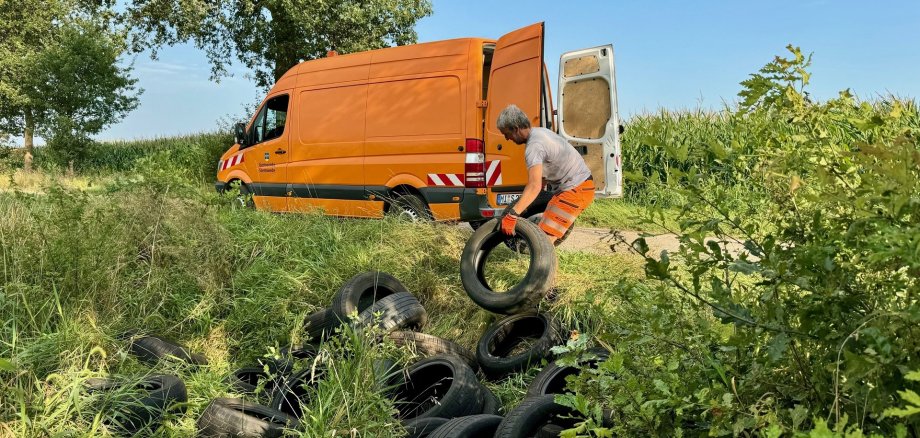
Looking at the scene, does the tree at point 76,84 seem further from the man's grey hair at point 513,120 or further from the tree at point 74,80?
the man's grey hair at point 513,120

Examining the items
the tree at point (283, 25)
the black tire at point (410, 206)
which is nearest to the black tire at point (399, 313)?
the black tire at point (410, 206)

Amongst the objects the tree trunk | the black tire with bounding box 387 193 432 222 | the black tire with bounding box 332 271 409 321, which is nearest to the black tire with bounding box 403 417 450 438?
the black tire with bounding box 332 271 409 321

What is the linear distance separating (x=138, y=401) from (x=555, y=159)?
156 inches

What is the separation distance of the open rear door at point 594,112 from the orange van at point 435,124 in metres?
0.01

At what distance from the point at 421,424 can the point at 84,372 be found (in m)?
1.92

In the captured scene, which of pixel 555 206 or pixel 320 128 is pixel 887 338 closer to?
pixel 555 206

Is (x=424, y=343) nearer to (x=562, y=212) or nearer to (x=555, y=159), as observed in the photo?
(x=562, y=212)

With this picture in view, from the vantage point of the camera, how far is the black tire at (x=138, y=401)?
371 centimetres

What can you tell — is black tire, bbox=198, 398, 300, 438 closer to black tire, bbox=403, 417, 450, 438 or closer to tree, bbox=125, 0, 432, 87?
black tire, bbox=403, 417, 450, 438

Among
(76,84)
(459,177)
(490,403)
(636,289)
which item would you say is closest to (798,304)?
(636,289)

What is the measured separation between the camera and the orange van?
8.04m

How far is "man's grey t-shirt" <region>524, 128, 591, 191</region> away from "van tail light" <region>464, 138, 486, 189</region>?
6.29 ft

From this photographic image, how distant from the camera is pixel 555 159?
20.3 ft

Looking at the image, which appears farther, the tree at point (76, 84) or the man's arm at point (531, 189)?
the tree at point (76, 84)
